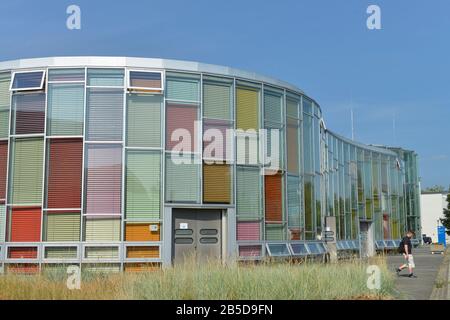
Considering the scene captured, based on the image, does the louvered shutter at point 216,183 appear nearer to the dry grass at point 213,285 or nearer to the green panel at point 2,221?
the green panel at point 2,221

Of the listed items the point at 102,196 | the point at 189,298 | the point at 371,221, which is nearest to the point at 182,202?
the point at 102,196

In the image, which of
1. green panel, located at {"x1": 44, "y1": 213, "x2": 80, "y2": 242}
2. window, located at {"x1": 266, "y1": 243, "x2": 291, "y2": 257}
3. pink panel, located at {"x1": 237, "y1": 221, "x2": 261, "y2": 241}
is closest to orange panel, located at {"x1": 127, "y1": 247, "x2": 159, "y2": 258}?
green panel, located at {"x1": 44, "y1": 213, "x2": 80, "y2": 242}

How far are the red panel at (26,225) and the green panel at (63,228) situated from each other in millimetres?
314

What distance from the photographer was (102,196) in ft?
65.1

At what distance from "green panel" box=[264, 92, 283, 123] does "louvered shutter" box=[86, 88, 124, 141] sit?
19.0 feet

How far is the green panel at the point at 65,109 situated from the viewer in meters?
20.1

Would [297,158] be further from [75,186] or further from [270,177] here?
[75,186]

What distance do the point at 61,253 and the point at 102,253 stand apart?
4.38 feet

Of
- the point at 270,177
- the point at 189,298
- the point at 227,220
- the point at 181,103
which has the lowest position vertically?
the point at 189,298

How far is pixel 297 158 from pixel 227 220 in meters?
4.88

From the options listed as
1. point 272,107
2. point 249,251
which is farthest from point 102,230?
point 272,107

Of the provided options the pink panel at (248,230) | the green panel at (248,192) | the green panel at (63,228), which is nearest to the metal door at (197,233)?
the pink panel at (248,230)

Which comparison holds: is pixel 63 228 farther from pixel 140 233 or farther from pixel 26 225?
pixel 140 233

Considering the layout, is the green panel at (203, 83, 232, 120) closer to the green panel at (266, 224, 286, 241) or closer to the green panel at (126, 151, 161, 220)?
the green panel at (126, 151, 161, 220)
